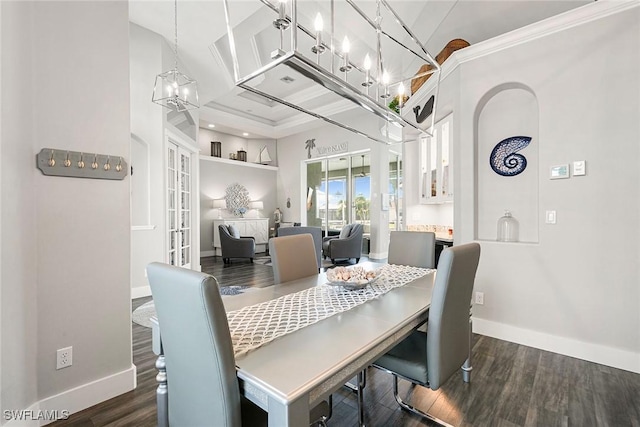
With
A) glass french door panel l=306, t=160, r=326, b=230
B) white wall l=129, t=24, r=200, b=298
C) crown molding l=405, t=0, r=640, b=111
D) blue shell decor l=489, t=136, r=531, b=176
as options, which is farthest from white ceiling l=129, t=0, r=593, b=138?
glass french door panel l=306, t=160, r=326, b=230

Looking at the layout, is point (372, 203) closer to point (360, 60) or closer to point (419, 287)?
point (360, 60)

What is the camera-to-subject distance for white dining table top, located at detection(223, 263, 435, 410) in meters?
0.89

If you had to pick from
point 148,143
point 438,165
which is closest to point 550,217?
point 438,165

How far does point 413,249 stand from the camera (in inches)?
109

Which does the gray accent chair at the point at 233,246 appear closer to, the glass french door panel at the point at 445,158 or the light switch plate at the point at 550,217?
the glass french door panel at the point at 445,158

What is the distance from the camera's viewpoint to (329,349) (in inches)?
42.6

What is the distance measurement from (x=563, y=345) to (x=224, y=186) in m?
7.58

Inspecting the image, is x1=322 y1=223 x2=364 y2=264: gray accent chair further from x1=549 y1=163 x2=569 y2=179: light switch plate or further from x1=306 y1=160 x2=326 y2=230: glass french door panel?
x1=549 y1=163 x2=569 y2=179: light switch plate

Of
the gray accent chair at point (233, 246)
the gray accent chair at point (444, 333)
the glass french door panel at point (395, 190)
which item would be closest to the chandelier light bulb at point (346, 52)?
the gray accent chair at point (444, 333)

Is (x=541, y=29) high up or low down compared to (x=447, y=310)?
up

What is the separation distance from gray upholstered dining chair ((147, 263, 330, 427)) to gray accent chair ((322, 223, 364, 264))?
17.2 ft

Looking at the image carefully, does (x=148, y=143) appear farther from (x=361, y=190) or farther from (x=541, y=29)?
(x=361, y=190)

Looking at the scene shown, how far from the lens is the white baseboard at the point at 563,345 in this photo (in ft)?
7.49

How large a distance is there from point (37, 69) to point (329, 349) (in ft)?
7.11
